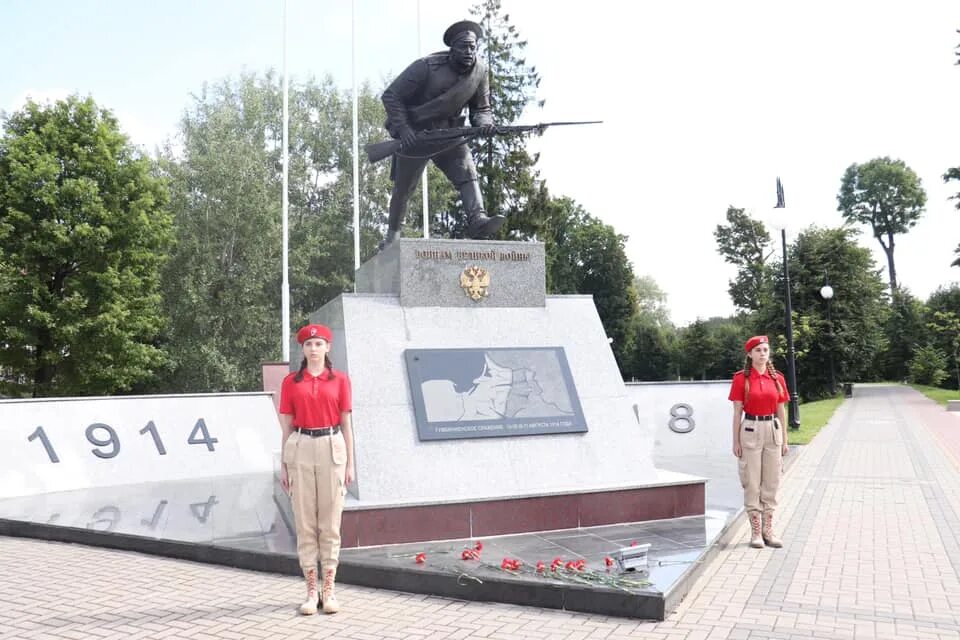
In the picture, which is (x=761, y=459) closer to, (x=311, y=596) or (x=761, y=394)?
(x=761, y=394)

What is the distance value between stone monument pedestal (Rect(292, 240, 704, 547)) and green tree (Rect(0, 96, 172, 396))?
18683 mm

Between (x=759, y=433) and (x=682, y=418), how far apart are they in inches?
295

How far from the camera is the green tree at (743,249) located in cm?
6128

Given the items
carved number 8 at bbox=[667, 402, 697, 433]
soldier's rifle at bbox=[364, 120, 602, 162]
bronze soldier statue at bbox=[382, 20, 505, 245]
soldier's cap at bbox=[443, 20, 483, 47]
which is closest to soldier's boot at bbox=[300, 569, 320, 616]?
bronze soldier statue at bbox=[382, 20, 505, 245]

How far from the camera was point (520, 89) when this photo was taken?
1443 inches

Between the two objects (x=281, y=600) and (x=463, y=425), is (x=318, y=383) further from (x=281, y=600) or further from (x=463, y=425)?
(x=463, y=425)

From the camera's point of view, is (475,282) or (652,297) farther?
(652,297)

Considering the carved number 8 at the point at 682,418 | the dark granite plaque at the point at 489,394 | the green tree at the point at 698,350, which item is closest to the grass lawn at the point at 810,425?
the carved number 8 at the point at 682,418

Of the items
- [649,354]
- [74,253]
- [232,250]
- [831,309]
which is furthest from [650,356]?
[74,253]

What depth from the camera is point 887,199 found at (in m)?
70.2

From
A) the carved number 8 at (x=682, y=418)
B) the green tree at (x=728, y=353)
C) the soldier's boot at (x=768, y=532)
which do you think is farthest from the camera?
the green tree at (x=728, y=353)

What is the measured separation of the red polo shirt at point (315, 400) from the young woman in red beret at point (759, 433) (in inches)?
136

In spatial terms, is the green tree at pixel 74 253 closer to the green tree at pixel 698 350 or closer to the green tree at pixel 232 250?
the green tree at pixel 232 250

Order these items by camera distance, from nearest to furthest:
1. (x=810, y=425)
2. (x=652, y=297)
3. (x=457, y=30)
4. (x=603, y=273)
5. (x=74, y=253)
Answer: (x=457, y=30)
(x=810, y=425)
(x=74, y=253)
(x=603, y=273)
(x=652, y=297)
